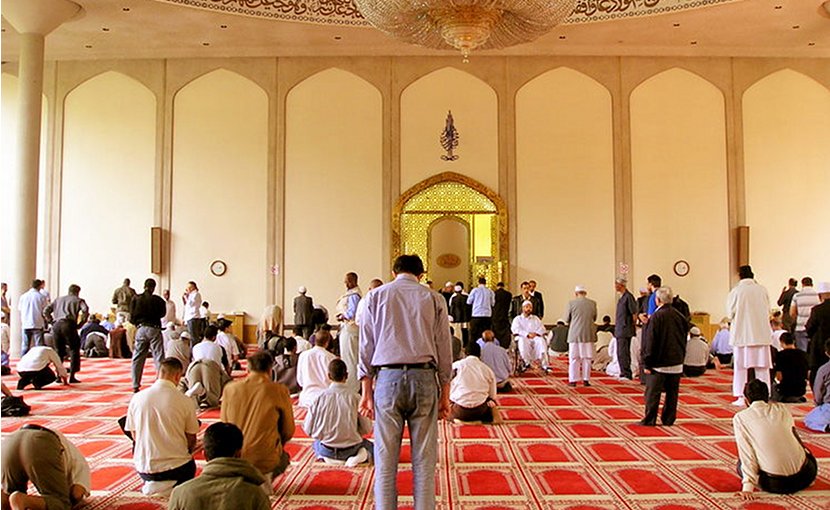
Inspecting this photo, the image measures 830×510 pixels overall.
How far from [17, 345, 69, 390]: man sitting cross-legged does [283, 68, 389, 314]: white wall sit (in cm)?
506

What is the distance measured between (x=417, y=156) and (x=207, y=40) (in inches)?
147

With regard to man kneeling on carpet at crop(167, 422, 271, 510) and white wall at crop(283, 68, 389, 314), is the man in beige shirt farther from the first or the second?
white wall at crop(283, 68, 389, 314)

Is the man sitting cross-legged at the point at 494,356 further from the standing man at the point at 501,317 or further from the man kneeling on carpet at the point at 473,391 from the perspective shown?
the standing man at the point at 501,317

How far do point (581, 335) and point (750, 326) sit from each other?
63.0 inches

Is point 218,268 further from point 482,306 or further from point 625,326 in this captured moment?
point 625,326

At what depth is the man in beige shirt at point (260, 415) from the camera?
3291 millimetres

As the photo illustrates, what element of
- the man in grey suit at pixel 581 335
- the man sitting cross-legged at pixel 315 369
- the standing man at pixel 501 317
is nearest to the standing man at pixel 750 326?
the man in grey suit at pixel 581 335

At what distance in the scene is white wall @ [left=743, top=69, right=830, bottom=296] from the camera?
11.5 meters

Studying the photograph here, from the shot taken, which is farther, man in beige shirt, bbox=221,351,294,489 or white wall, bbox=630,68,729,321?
white wall, bbox=630,68,729,321

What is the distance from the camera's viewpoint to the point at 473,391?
5207 mm

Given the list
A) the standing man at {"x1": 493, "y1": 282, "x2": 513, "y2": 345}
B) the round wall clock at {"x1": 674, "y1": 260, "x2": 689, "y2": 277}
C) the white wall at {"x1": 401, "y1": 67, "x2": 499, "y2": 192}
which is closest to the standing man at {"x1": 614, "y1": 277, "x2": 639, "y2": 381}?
the standing man at {"x1": 493, "y1": 282, "x2": 513, "y2": 345}

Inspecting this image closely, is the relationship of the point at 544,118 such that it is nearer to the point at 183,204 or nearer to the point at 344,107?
the point at 344,107

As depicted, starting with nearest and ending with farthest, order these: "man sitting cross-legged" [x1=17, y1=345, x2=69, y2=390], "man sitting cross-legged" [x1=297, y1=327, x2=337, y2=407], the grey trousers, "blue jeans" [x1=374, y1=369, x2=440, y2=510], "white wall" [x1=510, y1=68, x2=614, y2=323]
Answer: "blue jeans" [x1=374, y1=369, x2=440, y2=510], "man sitting cross-legged" [x1=297, y1=327, x2=337, y2=407], the grey trousers, "man sitting cross-legged" [x1=17, y1=345, x2=69, y2=390], "white wall" [x1=510, y1=68, x2=614, y2=323]

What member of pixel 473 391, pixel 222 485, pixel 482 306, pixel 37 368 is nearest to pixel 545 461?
pixel 473 391
